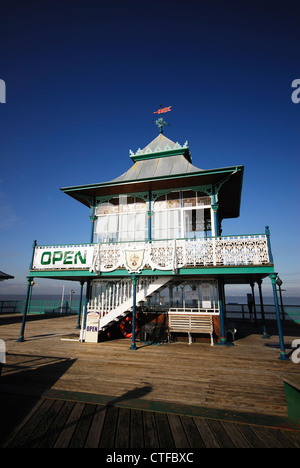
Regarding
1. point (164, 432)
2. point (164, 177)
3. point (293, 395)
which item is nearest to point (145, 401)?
point (164, 432)

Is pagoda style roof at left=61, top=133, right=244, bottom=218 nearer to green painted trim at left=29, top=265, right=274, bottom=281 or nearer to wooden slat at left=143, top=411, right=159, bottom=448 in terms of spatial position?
green painted trim at left=29, top=265, right=274, bottom=281

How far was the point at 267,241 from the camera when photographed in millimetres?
9312

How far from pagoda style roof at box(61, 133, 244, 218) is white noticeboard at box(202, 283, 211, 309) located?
5.28 m

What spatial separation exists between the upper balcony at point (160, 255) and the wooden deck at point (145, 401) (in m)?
3.56

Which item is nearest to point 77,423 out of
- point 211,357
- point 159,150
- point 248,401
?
point 248,401

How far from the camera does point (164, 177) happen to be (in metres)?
11.7

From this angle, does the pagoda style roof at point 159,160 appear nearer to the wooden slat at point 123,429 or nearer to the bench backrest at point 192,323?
the bench backrest at point 192,323

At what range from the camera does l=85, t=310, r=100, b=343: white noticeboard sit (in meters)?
10.6

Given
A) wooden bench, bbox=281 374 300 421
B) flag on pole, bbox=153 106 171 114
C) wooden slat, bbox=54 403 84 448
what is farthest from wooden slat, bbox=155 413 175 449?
flag on pole, bbox=153 106 171 114

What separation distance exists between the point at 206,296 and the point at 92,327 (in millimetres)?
5839

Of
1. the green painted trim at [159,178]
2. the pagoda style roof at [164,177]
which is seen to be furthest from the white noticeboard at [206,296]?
the green painted trim at [159,178]

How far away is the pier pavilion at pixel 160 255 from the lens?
32.4 feet

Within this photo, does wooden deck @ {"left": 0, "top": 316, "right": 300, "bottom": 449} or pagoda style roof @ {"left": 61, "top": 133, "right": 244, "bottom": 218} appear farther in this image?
pagoda style roof @ {"left": 61, "top": 133, "right": 244, "bottom": 218}

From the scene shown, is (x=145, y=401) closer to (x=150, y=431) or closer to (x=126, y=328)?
(x=150, y=431)
